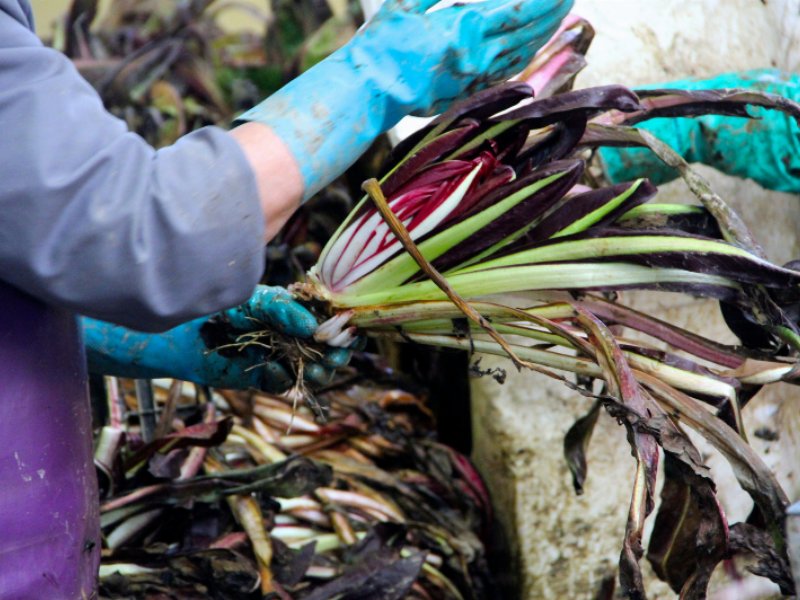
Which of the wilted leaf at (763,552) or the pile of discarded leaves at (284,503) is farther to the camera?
the pile of discarded leaves at (284,503)

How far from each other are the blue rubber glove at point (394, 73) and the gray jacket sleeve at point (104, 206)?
0.09 meters

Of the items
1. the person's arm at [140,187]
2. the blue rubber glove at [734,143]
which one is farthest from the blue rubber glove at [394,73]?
the blue rubber glove at [734,143]

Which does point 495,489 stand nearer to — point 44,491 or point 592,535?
point 592,535

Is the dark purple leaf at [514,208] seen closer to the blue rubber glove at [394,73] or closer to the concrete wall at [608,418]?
the blue rubber glove at [394,73]

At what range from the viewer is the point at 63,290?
80 cm

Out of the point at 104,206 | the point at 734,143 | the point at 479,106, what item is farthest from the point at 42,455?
the point at 734,143

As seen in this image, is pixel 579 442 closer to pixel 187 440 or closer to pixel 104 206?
pixel 187 440

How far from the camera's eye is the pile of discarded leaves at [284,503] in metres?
1.47

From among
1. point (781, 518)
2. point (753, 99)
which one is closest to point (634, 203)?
point (753, 99)

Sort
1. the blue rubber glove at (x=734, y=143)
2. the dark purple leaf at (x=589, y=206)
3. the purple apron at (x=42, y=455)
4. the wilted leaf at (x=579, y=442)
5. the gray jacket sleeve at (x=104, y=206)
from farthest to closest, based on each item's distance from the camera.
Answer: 1. the blue rubber glove at (x=734, y=143)
2. the wilted leaf at (x=579, y=442)
3. the dark purple leaf at (x=589, y=206)
4. the purple apron at (x=42, y=455)
5. the gray jacket sleeve at (x=104, y=206)

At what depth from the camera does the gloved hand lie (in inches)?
48.3

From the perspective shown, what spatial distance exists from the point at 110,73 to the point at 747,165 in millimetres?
1719

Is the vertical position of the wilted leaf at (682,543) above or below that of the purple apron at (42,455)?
below

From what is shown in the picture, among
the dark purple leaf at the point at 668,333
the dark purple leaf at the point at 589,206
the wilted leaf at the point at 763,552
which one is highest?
the dark purple leaf at the point at 589,206
